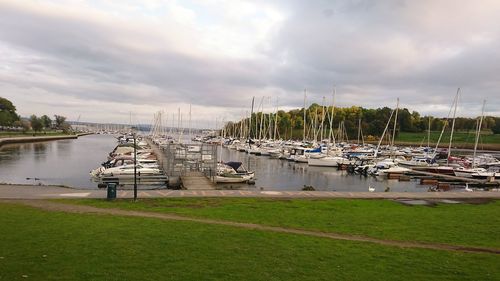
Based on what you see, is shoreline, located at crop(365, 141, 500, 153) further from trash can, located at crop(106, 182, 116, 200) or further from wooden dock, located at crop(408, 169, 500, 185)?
trash can, located at crop(106, 182, 116, 200)

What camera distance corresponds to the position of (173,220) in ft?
61.0

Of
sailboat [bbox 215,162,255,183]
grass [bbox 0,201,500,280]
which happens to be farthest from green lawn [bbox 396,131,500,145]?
grass [bbox 0,201,500,280]

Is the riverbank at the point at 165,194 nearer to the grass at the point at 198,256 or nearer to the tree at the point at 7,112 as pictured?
the grass at the point at 198,256

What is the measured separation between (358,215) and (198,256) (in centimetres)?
1216

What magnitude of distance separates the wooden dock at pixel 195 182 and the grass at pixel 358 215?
28.1 feet

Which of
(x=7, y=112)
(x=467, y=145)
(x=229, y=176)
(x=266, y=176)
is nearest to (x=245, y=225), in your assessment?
(x=229, y=176)

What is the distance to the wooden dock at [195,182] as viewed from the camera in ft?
113

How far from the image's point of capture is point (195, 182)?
119 ft

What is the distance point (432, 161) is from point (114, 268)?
73.6 m

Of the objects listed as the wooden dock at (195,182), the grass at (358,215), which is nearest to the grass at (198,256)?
the grass at (358,215)

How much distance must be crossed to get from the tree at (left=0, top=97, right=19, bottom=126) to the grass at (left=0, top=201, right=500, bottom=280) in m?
157

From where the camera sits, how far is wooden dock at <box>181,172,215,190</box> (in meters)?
34.4

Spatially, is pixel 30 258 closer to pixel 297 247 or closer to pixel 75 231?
pixel 75 231

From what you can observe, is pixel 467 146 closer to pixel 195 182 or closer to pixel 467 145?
pixel 467 145
